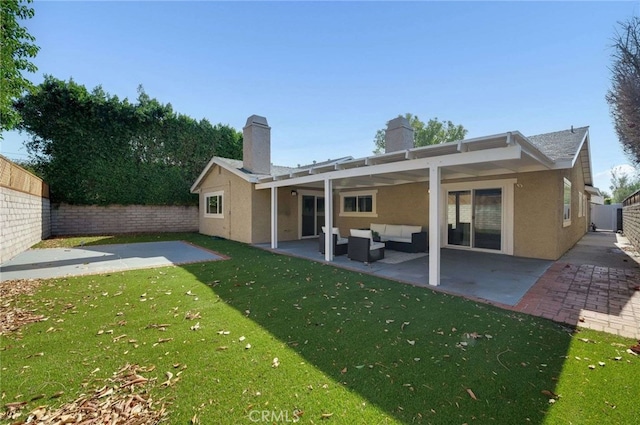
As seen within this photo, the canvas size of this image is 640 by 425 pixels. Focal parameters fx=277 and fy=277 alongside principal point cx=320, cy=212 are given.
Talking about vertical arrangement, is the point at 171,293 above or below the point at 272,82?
below

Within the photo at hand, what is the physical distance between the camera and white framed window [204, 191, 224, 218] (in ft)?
50.7

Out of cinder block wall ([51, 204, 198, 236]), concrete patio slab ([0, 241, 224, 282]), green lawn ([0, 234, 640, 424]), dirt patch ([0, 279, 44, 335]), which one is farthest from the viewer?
cinder block wall ([51, 204, 198, 236])

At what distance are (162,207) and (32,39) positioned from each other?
37.3 feet

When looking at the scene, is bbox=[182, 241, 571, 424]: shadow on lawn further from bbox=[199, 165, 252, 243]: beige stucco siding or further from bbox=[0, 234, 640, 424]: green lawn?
bbox=[199, 165, 252, 243]: beige stucco siding

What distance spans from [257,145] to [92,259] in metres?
8.29

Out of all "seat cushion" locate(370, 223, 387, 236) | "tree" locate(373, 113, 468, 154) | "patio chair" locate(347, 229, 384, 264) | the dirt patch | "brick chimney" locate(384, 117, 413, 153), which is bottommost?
the dirt patch

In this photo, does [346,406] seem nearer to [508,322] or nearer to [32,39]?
[508,322]

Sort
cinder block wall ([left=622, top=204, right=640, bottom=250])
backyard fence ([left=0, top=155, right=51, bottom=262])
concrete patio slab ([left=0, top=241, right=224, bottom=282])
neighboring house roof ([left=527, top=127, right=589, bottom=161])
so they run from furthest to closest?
cinder block wall ([left=622, top=204, right=640, bottom=250]) < backyard fence ([left=0, top=155, right=51, bottom=262]) < neighboring house roof ([left=527, top=127, right=589, bottom=161]) < concrete patio slab ([left=0, top=241, right=224, bottom=282])

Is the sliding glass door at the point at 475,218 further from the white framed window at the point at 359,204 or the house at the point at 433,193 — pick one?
the white framed window at the point at 359,204

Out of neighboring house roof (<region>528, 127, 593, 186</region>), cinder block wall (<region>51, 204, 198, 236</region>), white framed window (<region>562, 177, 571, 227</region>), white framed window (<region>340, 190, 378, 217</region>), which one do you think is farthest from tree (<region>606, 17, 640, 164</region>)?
cinder block wall (<region>51, 204, 198, 236</region>)

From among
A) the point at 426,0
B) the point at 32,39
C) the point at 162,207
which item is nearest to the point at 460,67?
the point at 426,0

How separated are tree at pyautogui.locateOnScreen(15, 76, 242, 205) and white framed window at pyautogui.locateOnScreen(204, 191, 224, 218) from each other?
9.11 feet

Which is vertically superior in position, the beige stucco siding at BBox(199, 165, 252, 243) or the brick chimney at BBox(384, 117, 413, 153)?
the brick chimney at BBox(384, 117, 413, 153)

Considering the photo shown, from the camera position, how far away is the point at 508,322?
414 centimetres
